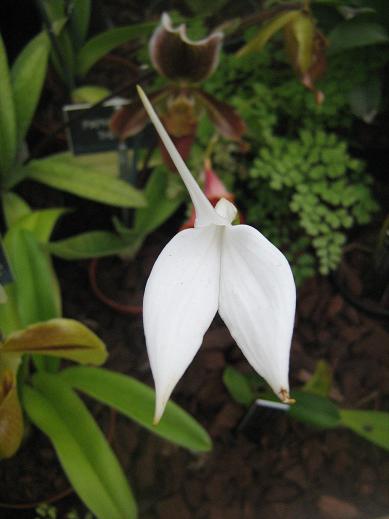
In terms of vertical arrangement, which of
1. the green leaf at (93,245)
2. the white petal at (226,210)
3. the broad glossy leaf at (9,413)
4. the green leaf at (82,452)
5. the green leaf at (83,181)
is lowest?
the green leaf at (82,452)

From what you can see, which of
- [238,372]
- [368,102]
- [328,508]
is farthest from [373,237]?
[328,508]

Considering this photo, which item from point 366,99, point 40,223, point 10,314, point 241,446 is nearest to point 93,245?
point 40,223

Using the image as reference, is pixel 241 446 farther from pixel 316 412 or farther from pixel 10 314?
pixel 10 314

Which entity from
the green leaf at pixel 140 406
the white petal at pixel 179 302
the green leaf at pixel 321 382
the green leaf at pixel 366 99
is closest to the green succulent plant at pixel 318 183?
the green leaf at pixel 366 99

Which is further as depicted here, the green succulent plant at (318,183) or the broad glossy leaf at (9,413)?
the green succulent plant at (318,183)

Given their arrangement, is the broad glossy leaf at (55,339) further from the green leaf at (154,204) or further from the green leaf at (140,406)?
the green leaf at (154,204)

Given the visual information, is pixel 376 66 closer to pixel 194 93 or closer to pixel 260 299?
pixel 194 93
